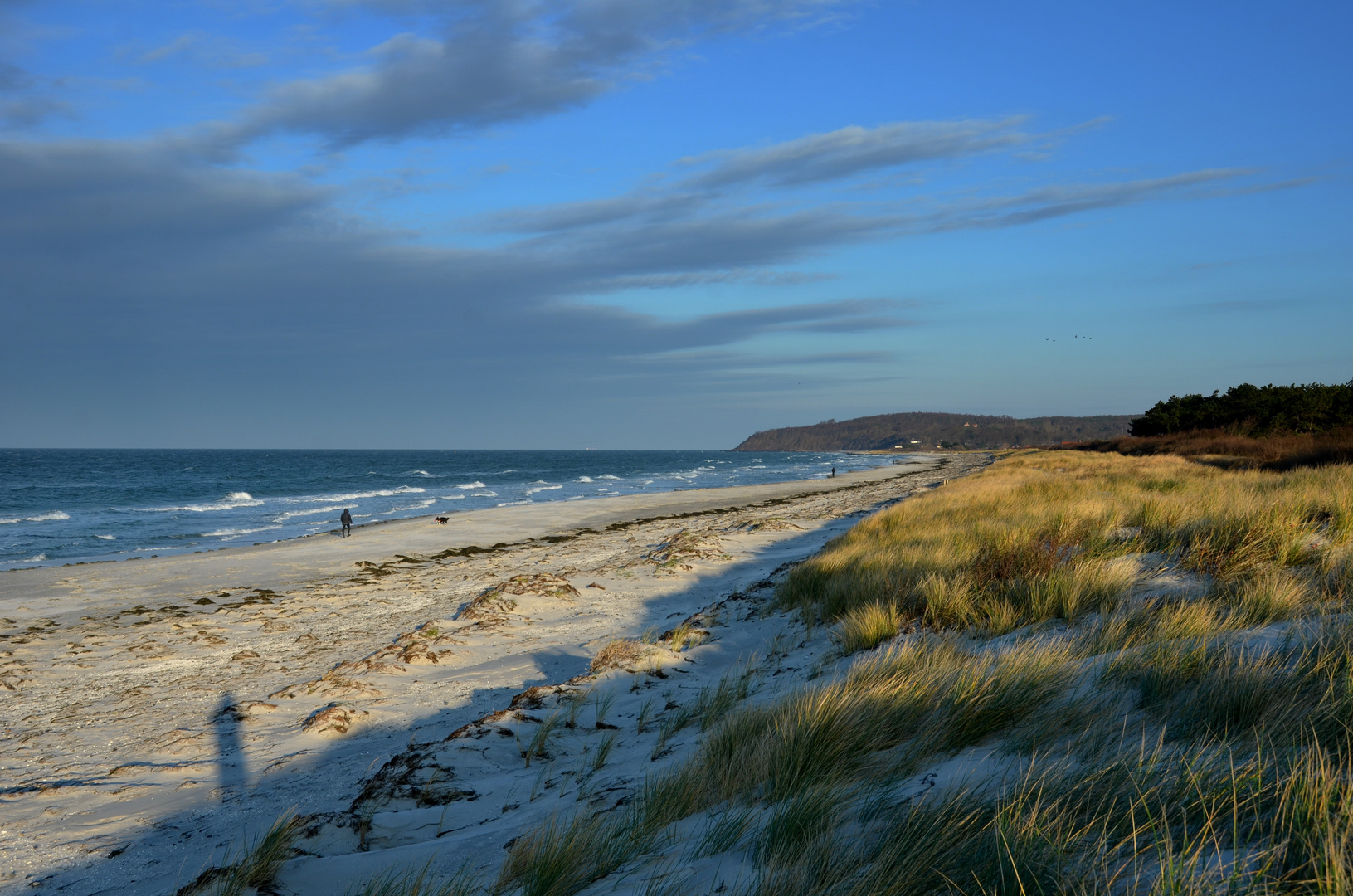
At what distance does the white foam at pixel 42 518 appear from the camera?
30125 mm

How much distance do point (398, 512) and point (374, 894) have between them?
32.4 meters

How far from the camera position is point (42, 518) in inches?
1230

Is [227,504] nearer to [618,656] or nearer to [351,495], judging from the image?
[351,495]

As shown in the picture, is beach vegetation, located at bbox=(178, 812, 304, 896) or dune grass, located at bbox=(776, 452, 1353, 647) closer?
beach vegetation, located at bbox=(178, 812, 304, 896)

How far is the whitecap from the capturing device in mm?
30125

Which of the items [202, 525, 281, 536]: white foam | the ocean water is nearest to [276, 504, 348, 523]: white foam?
the ocean water

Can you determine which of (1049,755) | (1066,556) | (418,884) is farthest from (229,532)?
(1049,755)

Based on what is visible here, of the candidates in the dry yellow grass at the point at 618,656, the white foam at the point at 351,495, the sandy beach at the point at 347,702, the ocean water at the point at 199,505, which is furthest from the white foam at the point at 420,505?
the dry yellow grass at the point at 618,656

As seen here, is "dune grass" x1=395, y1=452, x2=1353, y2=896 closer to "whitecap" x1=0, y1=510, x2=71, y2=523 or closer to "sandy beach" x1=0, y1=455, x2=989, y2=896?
"sandy beach" x1=0, y1=455, x2=989, y2=896

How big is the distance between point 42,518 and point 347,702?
34377 millimetres

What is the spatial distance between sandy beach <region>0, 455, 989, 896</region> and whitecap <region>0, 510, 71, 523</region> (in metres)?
18.3

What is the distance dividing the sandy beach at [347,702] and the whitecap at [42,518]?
18.3 m

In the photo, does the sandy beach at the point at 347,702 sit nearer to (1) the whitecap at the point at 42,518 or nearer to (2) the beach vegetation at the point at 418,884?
(2) the beach vegetation at the point at 418,884

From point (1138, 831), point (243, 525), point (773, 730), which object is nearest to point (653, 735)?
point (773, 730)
